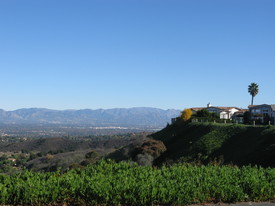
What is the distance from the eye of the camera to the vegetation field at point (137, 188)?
560 inches

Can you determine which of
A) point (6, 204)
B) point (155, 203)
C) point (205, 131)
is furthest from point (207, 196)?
point (205, 131)

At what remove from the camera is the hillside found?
4667 centimetres

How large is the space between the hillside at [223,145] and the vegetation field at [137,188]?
83.7 feet

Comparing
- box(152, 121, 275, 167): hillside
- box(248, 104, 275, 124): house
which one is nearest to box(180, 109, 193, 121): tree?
box(152, 121, 275, 167): hillside

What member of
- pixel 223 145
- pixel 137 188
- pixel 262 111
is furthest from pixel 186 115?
pixel 137 188

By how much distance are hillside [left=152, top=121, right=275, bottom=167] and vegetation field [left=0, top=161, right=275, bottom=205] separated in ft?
83.7

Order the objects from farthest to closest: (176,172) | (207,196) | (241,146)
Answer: (241,146) → (176,172) → (207,196)

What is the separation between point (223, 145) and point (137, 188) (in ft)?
152

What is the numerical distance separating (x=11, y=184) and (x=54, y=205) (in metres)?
2.02

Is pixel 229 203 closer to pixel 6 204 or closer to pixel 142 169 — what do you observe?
pixel 142 169

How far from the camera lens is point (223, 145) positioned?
59.0m

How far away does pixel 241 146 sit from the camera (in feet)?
180

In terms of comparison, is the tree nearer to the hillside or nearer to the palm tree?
the hillside

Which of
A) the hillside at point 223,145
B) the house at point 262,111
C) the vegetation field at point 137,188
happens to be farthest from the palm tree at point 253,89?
the vegetation field at point 137,188
